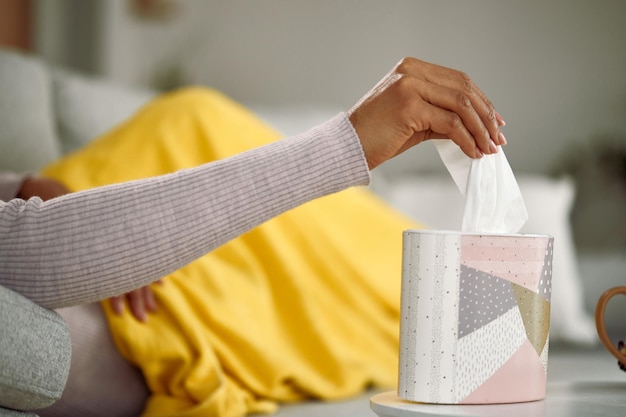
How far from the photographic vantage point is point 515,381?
777 mm

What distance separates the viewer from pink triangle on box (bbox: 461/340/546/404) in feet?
2.51

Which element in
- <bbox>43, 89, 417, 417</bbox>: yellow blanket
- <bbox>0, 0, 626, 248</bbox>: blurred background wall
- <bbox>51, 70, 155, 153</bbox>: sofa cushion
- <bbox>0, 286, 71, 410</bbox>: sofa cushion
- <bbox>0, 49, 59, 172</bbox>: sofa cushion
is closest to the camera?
<bbox>0, 286, 71, 410</bbox>: sofa cushion

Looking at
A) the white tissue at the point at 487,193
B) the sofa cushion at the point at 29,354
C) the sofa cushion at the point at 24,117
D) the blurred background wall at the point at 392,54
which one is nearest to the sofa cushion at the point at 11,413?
the sofa cushion at the point at 29,354

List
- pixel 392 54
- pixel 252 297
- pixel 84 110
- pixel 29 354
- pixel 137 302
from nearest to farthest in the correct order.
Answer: pixel 29 354
pixel 137 302
pixel 252 297
pixel 84 110
pixel 392 54

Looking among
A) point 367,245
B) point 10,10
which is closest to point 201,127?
point 367,245

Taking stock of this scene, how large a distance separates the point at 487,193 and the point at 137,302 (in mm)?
525

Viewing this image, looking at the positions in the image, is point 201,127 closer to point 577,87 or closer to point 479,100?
point 479,100

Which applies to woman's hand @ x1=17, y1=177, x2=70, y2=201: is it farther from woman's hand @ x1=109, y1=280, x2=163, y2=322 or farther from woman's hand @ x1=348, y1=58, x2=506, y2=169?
woman's hand @ x1=348, y1=58, x2=506, y2=169

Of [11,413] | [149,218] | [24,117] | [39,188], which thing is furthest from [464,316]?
[24,117]

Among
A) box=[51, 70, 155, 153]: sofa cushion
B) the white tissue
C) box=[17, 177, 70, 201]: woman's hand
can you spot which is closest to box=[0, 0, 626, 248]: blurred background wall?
box=[51, 70, 155, 153]: sofa cushion

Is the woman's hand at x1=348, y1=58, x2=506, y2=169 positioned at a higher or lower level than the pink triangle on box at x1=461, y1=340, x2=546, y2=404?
higher

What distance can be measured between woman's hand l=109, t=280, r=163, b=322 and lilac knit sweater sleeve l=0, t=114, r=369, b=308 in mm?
346

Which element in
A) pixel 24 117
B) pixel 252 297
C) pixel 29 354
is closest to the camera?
pixel 29 354

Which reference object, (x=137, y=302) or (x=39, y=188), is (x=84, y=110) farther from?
(x=137, y=302)
